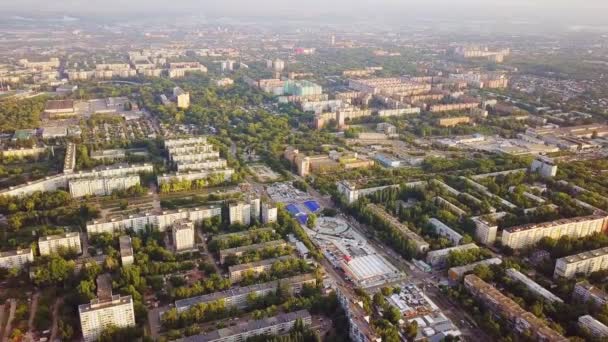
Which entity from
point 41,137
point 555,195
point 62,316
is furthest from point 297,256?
point 41,137

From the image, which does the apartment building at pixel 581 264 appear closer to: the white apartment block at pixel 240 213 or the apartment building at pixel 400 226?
the apartment building at pixel 400 226

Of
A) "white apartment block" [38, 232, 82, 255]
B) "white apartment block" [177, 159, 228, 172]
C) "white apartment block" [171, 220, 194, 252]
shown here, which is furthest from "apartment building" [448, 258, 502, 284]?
"white apartment block" [177, 159, 228, 172]

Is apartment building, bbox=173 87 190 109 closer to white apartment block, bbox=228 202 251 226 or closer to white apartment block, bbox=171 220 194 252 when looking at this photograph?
white apartment block, bbox=228 202 251 226

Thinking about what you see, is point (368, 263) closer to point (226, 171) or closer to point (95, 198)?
point (226, 171)

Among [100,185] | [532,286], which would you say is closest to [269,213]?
[100,185]

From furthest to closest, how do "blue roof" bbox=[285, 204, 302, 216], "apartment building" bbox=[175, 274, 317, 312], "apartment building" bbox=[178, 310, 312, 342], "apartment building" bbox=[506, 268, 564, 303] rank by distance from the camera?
"blue roof" bbox=[285, 204, 302, 216]
"apartment building" bbox=[506, 268, 564, 303]
"apartment building" bbox=[175, 274, 317, 312]
"apartment building" bbox=[178, 310, 312, 342]

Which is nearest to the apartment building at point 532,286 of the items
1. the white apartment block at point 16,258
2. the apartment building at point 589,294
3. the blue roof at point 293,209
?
the apartment building at point 589,294
